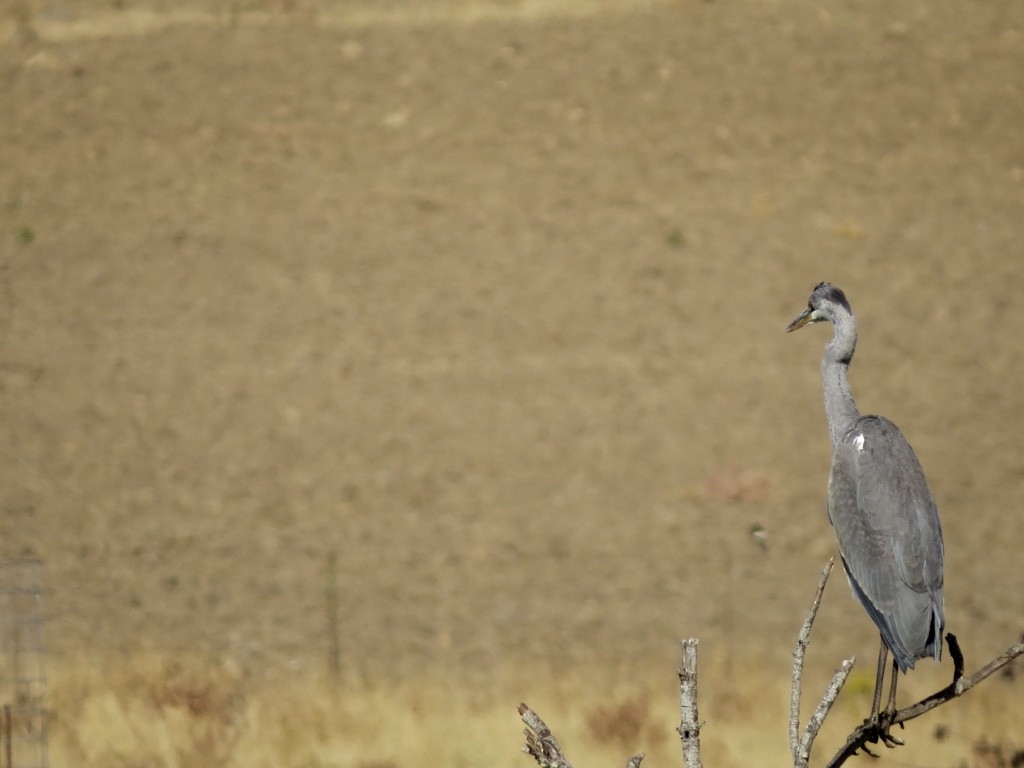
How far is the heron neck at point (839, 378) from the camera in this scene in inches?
299

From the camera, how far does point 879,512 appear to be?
771 centimetres

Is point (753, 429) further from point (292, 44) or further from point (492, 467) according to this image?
point (292, 44)

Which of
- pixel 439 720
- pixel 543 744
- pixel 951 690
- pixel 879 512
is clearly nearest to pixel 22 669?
pixel 439 720

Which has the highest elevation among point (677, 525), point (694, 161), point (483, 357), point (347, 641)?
point (694, 161)

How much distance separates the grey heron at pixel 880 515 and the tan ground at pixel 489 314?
5.91 metres

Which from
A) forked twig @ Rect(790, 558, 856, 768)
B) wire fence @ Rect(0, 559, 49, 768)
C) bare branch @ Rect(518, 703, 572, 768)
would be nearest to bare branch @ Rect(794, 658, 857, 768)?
forked twig @ Rect(790, 558, 856, 768)

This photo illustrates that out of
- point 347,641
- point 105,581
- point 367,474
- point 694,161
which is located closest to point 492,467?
point 367,474

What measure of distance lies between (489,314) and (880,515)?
10595mm

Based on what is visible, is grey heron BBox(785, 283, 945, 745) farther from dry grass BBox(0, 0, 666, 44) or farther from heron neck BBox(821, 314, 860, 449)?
dry grass BBox(0, 0, 666, 44)

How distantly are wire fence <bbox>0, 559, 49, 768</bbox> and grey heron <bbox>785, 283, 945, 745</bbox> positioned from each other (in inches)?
304

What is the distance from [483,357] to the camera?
1758cm

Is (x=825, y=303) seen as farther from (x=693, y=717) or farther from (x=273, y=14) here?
(x=273, y=14)

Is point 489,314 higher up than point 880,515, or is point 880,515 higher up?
point 489,314

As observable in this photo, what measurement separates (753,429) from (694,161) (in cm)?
454
